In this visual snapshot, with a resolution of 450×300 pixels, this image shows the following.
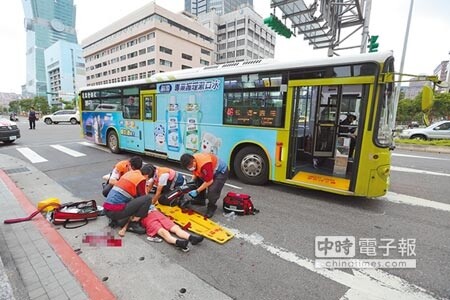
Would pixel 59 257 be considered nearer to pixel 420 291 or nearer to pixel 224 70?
pixel 420 291

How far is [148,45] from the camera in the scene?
54.0 meters

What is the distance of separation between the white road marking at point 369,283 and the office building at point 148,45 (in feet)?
182

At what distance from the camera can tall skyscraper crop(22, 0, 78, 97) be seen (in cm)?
10500

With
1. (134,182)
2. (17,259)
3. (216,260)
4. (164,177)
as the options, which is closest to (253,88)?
(164,177)

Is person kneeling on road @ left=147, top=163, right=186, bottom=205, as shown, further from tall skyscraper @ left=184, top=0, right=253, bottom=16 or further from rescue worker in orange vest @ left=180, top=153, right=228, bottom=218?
tall skyscraper @ left=184, top=0, right=253, bottom=16

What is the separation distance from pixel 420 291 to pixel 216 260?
2073 millimetres

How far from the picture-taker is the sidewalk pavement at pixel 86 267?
2285 mm

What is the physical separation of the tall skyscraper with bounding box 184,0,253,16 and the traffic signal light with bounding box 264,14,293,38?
97607 millimetres

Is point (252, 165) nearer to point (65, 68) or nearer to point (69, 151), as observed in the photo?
point (69, 151)

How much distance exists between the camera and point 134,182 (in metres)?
3.37

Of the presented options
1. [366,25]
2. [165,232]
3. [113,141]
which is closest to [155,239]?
[165,232]

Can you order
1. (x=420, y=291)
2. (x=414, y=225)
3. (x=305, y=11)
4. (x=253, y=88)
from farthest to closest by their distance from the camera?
(x=305, y=11)
(x=253, y=88)
(x=414, y=225)
(x=420, y=291)

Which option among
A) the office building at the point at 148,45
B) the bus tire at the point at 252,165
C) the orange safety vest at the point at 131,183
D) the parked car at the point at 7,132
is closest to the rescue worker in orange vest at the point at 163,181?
the orange safety vest at the point at 131,183

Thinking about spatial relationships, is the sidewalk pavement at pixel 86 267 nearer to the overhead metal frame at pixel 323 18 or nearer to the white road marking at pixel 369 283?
the white road marking at pixel 369 283
